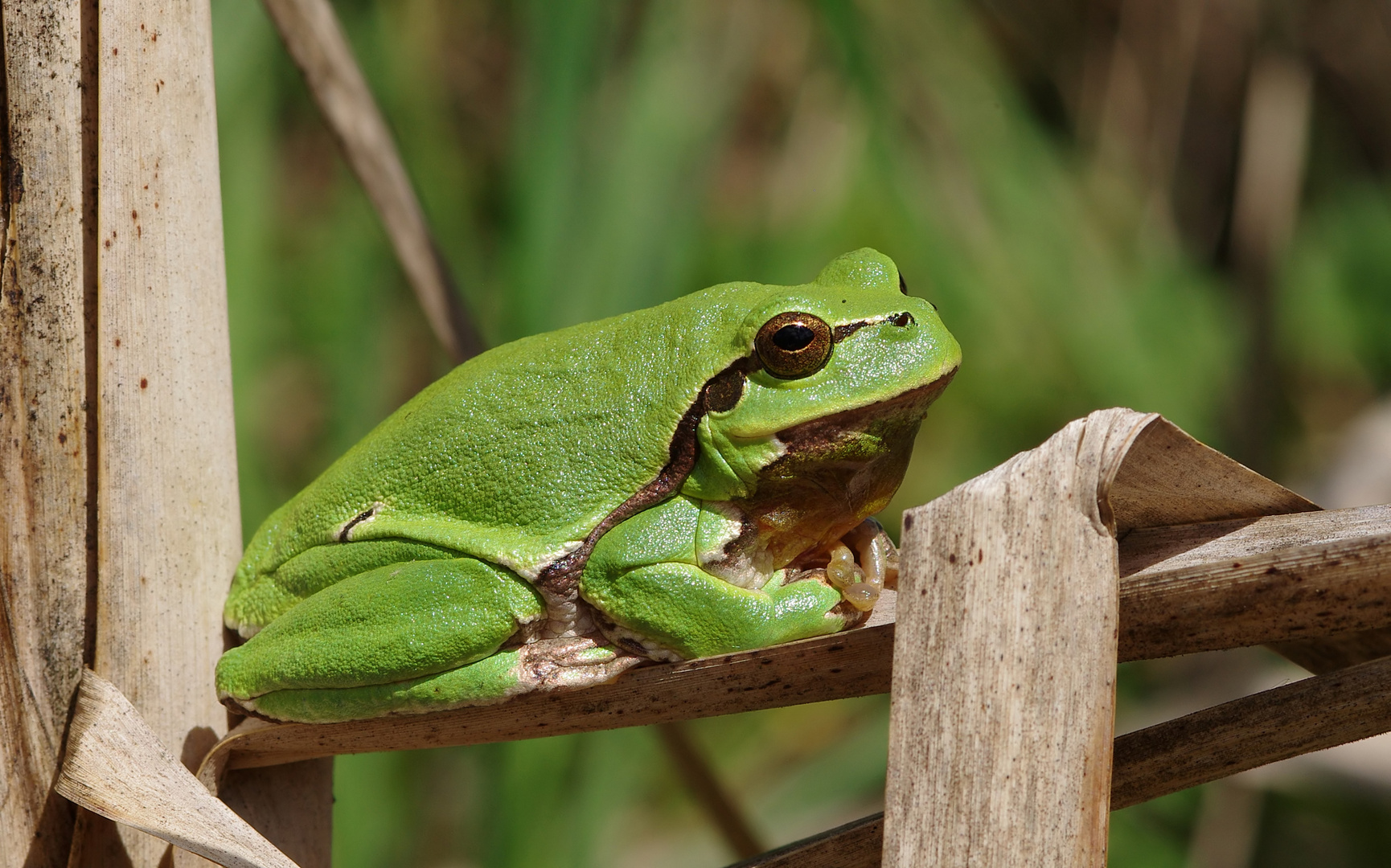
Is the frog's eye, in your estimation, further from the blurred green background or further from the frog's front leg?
the blurred green background

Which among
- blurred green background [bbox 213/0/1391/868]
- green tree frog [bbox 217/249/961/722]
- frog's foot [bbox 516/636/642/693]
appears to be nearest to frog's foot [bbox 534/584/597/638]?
green tree frog [bbox 217/249/961/722]

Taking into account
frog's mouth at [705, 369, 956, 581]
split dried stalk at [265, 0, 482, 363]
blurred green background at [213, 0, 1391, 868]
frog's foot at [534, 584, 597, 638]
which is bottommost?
frog's foot at [534, 584, 597, 638]

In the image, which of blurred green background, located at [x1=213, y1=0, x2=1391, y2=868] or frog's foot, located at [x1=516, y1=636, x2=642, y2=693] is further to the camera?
blurred green background, located at [x1=213, y1=0, x2=1391, y2=868]

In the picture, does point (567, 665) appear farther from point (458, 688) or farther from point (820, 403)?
point (820, 403)

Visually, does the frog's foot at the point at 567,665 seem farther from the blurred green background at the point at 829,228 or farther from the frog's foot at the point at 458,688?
the blurred green background at the point at 829,228

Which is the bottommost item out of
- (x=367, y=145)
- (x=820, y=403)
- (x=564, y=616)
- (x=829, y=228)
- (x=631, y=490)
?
(x=564, y=616)

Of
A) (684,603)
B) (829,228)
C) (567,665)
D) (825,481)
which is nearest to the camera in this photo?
(567,665)

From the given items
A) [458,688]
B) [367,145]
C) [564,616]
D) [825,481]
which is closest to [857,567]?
[825,481]

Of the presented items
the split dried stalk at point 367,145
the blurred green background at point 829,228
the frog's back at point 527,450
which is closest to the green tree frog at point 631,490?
the frog's back at point 527,450
